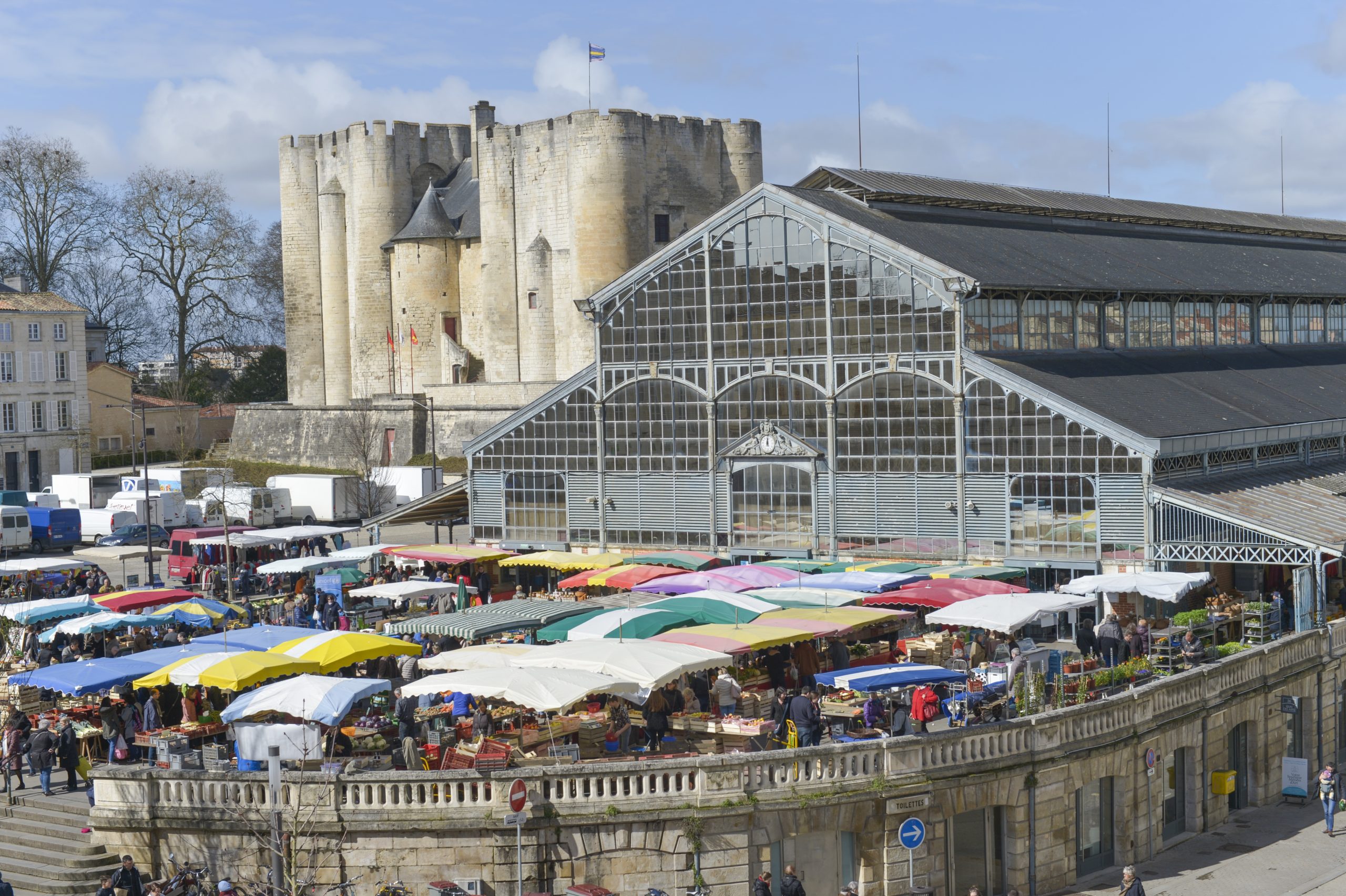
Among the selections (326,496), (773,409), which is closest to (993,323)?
(773,409)

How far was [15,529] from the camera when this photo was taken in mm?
61438

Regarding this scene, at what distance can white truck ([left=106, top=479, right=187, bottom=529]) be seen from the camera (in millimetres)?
64875

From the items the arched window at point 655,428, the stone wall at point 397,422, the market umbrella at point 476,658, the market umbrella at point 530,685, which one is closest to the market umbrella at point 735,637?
the market umbrella at point 476,658

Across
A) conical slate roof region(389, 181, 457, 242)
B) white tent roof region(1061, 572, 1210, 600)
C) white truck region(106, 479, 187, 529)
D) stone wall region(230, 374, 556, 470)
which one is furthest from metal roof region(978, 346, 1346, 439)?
conical slate roof region(389, 181, 457, 242)

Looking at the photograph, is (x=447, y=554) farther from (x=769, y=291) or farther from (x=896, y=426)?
(x=896, y=426)

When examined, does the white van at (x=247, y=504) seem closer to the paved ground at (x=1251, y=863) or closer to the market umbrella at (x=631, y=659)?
the market umbrella at (x=631, y=659)

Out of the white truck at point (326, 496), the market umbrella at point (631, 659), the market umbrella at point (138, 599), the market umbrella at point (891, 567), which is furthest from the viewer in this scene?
the white truck at point (326, 496)

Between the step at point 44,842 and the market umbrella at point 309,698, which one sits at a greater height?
the market umbrella at point 309,698

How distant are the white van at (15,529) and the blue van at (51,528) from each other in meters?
0.47

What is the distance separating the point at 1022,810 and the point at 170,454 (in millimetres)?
80022

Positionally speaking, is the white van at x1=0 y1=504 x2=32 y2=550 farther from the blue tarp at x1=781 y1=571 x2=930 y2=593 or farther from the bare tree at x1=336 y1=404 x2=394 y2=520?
the blue tarp at x1=781 y1=571 x2=930 y2=593

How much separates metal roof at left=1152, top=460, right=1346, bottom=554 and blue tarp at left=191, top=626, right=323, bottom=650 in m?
18.6

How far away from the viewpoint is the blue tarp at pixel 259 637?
1138 inches

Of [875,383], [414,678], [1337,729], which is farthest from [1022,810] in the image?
[875,383]
